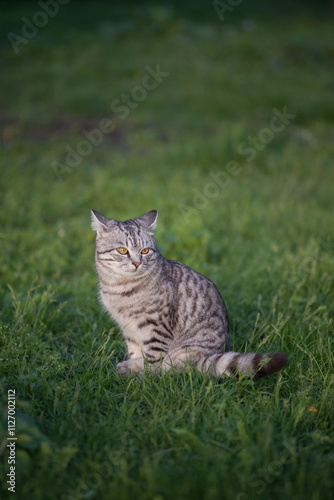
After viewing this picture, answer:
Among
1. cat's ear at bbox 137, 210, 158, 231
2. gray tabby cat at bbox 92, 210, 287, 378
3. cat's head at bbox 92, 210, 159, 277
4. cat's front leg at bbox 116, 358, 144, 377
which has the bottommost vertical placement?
cat's front leg at bbox 116, 358, 144, 377

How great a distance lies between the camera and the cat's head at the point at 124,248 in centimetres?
312

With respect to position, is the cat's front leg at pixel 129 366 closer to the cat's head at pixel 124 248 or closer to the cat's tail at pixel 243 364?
the cat's tail at pixel 243 364

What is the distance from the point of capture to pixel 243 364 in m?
2.75

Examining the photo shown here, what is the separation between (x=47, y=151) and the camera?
26.0 ft

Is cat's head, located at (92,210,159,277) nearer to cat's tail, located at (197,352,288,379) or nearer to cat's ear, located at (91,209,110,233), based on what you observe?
cat's ear, located at (91,209,110,233)

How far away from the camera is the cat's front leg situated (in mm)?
3008

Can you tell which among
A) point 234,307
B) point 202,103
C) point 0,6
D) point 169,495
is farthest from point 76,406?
point 0,6

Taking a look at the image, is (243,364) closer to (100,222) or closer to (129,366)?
(129,366)

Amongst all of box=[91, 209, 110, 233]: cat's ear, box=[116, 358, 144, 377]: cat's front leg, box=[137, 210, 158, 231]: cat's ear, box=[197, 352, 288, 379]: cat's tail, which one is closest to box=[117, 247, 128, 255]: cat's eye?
box=[91, 209, 110, 233]: cat's ear

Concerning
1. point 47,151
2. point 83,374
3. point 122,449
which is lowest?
point 47,151

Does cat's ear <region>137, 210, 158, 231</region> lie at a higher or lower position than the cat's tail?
higher

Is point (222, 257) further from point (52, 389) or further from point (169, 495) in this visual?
point (169, 495)

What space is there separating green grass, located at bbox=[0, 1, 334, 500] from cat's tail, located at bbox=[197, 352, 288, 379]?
0.08m

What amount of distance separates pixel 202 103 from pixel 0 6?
36.6 feet
